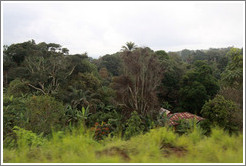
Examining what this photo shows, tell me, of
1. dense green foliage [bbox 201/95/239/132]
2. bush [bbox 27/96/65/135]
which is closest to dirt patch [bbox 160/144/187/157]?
bush [bbox 27/96/65/135]

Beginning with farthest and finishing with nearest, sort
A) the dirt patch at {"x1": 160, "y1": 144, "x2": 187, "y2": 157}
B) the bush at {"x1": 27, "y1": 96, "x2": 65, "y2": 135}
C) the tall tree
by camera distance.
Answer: the tall tree < the bush at {"x1": 27, "y1": 96, "x2": 65, "y2": 135} < the dirt patch at {"x1": 160, "y1": 144, "x2": 187, "y2": 157}

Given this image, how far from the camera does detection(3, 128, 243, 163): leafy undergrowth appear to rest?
3230 millimetres

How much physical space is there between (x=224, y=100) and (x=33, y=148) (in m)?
9.13

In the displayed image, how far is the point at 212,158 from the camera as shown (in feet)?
10.6

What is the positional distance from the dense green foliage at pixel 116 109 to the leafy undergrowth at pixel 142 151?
2 cm

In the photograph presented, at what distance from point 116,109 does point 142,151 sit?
12185 mm

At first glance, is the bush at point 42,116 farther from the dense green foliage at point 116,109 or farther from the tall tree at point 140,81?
the tall tree at point 140,81

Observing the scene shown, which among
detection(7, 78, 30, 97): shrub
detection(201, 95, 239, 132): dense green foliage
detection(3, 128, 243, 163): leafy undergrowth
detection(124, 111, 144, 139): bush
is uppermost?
detection(7, 78, 30, 97): shrub

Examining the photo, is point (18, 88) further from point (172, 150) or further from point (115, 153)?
point (172, 150)

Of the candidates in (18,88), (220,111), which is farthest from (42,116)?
(18,88)

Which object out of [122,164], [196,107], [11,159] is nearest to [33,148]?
[11,159]

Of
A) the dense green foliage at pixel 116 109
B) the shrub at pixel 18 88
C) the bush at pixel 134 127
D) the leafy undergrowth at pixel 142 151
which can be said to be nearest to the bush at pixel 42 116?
the dense green foliage at pixel 116 109

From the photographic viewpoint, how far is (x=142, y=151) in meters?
3.48

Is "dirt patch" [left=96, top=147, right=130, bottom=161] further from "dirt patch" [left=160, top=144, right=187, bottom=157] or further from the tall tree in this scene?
the tall tree
